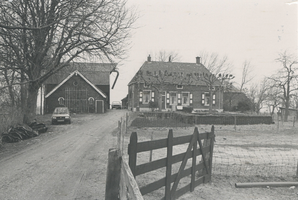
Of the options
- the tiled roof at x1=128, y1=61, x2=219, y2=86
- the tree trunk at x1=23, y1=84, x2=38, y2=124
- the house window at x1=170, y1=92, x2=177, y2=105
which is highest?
the tiled roof at x1=128, y1=61, x2=219, y2=86

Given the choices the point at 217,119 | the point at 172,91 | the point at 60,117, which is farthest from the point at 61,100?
the point at 217,119

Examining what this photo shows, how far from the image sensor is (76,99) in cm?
4188

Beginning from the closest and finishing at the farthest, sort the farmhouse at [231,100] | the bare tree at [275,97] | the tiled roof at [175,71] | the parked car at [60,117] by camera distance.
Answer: the parked car at [60,117]
the bare tree at [275,97]
the tiled roof at [175,71]
the farmhouse at [231,100]

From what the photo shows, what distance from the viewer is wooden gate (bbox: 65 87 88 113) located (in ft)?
137

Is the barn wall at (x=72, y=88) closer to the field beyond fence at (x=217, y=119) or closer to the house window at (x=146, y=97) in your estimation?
the house window at (x=146, y=97)

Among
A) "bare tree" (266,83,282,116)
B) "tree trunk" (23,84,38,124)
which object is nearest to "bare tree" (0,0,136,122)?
"tree trunk" (23,84,38,124)

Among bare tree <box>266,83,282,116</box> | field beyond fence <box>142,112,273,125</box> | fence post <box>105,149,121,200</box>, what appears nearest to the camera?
fence post <box>105,149,121,200</box>

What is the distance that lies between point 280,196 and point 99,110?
1451 inches

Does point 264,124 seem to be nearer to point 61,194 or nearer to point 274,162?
point 274,162

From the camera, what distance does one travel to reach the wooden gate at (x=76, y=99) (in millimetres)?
41781

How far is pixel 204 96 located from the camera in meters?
45.8

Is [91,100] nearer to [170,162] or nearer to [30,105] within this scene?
[30,105]

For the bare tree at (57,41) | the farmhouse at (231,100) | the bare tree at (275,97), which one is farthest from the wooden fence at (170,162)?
the farmhouse at (231,100)

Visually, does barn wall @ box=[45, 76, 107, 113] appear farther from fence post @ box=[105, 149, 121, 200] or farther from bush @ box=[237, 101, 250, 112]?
fence post @ box=[105, 149, 121, 200]
